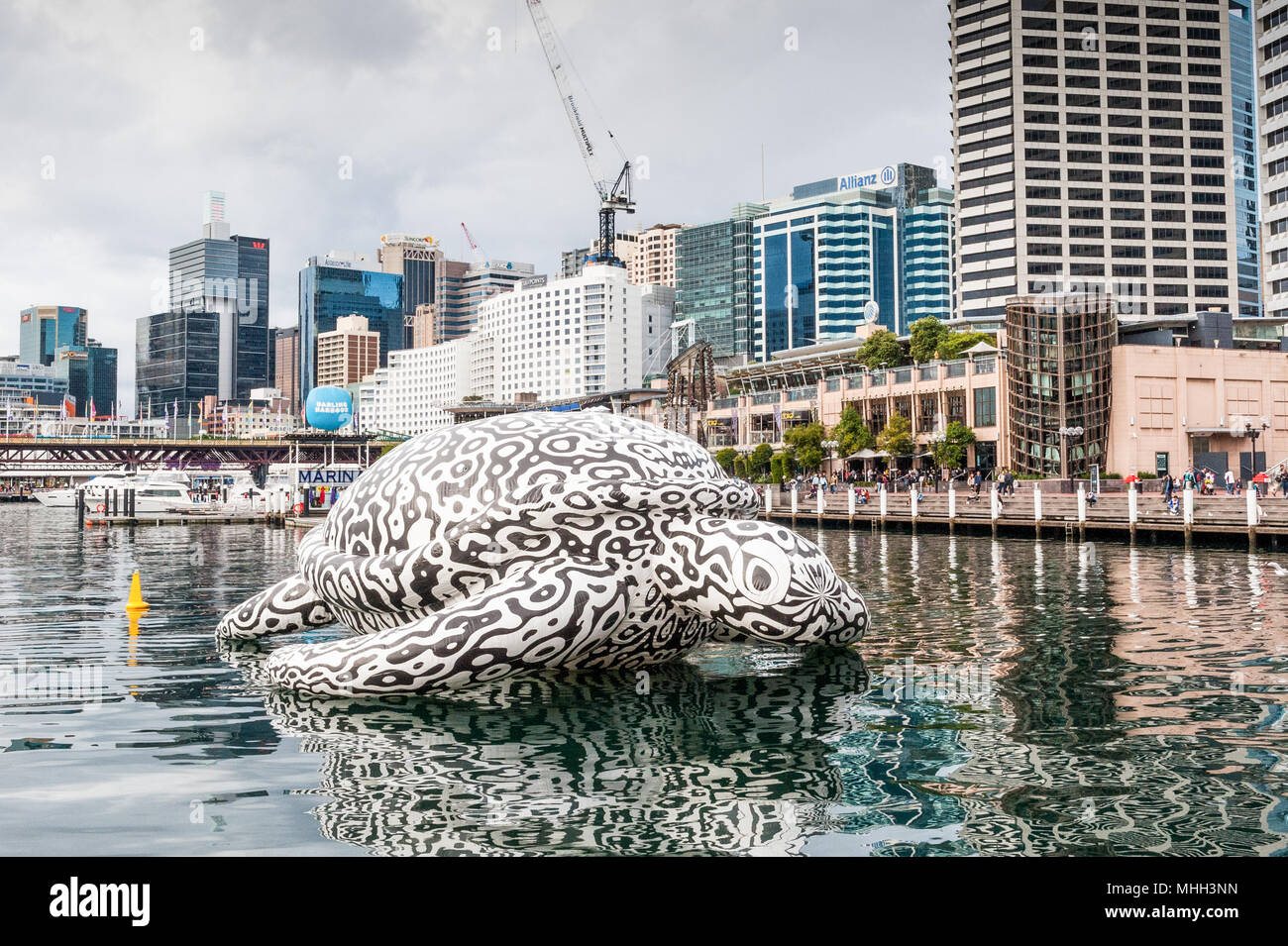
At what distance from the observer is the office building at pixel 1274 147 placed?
99125 mm

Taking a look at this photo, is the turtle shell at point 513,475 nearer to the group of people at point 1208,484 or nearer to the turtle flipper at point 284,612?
the turtle flipper at point 284,612

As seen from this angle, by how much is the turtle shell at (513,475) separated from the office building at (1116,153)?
15229cm

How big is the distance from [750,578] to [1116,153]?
165 m

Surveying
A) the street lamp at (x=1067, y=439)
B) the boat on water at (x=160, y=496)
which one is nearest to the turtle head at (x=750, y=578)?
the boat on water at (x=160, y=496)

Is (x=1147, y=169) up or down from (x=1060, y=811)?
up

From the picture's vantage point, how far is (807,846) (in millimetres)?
6855

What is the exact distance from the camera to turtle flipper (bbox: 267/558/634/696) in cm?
1052

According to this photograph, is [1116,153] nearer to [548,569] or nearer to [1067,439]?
[1067,439]
